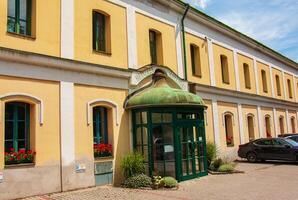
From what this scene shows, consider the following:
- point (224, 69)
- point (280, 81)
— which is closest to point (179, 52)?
point (224, 69)

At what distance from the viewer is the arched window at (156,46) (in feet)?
53.6

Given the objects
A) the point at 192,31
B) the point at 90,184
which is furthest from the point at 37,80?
the point at 192,31

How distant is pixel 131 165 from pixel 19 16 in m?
6.62

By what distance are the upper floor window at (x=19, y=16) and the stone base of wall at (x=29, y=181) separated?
4.55 m

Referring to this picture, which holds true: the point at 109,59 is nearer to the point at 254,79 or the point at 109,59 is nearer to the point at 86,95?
the point at 86,95

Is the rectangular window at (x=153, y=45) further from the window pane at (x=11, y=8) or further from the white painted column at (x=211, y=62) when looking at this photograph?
the window pane at (x=11, y=8)

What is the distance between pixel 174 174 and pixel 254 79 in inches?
A: 585

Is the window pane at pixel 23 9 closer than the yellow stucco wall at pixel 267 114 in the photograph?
Yes

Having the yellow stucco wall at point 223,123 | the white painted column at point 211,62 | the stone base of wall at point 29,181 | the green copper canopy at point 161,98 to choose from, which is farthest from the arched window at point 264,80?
the stone base of wall at point 29,181

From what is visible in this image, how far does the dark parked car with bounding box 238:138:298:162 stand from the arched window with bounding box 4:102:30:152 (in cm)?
1396

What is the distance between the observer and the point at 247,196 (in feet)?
34.1

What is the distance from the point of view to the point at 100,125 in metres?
13.3

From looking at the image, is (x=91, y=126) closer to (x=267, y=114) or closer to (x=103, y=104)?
(x=103, y=104)

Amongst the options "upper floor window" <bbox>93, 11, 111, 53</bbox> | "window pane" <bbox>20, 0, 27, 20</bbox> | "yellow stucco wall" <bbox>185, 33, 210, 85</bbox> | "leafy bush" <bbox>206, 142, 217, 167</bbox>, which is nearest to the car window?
"yellow stucco wall" <bbox>185, 33, 210, 85</bbox>
